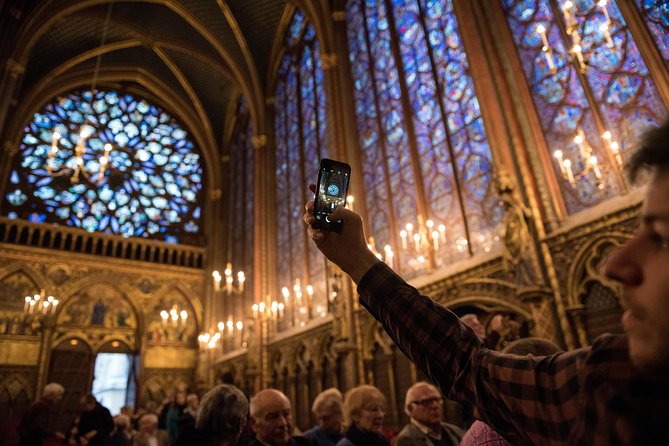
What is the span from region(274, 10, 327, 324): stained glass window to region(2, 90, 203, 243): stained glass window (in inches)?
213

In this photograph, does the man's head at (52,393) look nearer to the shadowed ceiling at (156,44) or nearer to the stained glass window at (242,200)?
the stained glass window at (242,200)

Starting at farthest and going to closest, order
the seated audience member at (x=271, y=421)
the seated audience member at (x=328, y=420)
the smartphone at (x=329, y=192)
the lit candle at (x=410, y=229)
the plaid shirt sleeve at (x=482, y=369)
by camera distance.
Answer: the lit candle at (x=410, y=229), the seated audience member at (x=328, y=420), the seated audience member at (x=271, y=421), the smartphone at (x=329, y=192), the plaid shirt sleeve at (x=482, y=369)

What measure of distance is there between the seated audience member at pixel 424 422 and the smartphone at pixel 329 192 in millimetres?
2032

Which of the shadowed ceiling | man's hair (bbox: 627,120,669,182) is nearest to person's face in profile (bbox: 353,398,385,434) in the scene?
man's hair (bbox: 627,120,669,182)

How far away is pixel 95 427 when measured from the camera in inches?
196

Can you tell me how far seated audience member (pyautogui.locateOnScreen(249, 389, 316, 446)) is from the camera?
2.63 meters

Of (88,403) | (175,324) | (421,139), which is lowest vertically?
(88,403)

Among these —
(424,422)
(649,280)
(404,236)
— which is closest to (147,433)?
(424,422)

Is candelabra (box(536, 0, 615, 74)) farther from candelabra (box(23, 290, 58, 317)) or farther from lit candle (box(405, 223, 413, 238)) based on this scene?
candelabra (box(23, 290, 58, 317))

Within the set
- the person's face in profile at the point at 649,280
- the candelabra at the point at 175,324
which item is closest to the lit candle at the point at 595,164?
the person's face in profile at the point at 649,280

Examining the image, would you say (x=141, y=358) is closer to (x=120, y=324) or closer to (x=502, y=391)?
(x=120, y=324)

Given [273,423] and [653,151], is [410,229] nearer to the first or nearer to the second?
[273,423]

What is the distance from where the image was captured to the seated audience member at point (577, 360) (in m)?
0.52

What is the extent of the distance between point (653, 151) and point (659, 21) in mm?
6331
